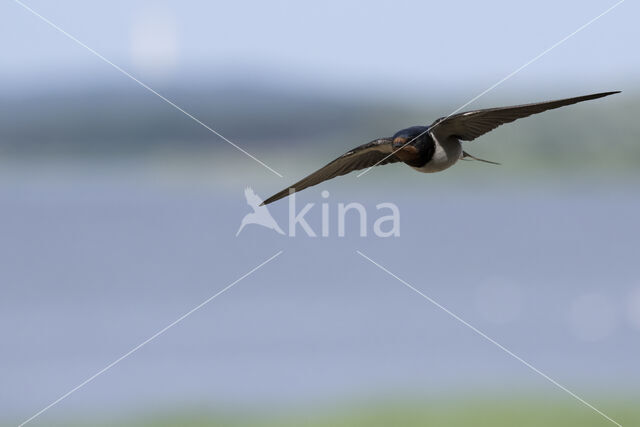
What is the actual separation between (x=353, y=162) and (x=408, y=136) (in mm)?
656

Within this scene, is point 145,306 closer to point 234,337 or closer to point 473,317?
point 234,337

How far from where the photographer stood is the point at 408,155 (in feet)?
17.2

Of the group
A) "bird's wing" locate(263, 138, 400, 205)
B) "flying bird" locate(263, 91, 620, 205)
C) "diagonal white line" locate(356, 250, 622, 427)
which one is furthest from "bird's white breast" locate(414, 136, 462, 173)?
"diagonal white line" locate(356, 250, 622, 427)

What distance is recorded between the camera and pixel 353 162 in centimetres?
584

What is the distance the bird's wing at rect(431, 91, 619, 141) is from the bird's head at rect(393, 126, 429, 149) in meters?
0.06

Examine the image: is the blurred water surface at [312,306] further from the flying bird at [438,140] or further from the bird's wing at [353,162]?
the flying bird at [438,140]

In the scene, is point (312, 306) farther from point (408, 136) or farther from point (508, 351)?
point (408, 136)

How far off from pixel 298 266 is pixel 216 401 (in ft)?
75.6

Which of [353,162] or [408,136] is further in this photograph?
[353,162]

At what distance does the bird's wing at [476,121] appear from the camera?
4.77m

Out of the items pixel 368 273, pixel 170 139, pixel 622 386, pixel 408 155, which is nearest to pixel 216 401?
pixel 622 386

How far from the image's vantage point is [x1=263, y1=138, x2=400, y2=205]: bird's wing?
18.1 ft

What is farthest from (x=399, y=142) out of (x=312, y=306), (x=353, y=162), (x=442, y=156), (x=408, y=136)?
(x=312, y=306)

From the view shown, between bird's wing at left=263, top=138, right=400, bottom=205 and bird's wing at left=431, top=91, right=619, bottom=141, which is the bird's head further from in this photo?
bird's wing at left=263, top=138, right=400, bottom=205
